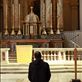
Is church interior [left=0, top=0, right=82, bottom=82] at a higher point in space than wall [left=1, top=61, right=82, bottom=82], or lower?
higher

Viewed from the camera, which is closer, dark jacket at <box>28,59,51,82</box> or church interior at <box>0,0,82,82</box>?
dark jacket at <box>28,59,51,82</box>

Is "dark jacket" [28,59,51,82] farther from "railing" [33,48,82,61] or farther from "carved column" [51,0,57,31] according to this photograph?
"carved column" [51,0,57,31]

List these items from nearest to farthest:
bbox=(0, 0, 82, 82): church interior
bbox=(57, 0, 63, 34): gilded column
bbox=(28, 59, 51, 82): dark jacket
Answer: bbox=(28, 59, 51, 82): dark jacket
bbox=(0, 0, 82, 82): church interior
bbox=(57, 0, 63, 34): gilded column

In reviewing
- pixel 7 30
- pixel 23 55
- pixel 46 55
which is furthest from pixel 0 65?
pixel 7 30

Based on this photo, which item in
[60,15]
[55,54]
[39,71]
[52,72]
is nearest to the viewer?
[39,71]

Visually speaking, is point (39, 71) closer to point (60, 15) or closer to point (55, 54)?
point (55, 54)

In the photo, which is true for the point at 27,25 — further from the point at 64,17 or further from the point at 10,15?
the point at 64,17

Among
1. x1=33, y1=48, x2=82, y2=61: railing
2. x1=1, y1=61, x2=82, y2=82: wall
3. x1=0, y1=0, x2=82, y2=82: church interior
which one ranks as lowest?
x1=1, y1=61, x2=82, y2=82: wall

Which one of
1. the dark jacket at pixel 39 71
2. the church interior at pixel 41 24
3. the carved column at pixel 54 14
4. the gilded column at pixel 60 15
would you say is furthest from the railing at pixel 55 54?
the dark jacket at pixel 39 71

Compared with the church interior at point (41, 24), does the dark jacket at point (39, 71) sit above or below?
below

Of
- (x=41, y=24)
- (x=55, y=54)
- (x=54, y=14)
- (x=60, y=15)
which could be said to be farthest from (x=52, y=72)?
(x=54, y=14)

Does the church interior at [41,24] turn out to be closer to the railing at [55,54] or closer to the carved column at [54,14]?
the carved column at [54,14]

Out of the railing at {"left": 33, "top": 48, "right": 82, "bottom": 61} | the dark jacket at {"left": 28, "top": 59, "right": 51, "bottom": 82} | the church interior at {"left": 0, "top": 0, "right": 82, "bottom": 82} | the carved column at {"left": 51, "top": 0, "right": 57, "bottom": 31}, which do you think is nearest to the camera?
the dark jacket at {"left": 28, "top": 59, "right": 51, "bottom": 82}

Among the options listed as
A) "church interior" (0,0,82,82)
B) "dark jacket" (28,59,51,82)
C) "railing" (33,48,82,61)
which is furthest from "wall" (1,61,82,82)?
"church interior" (0,0,82,82)
